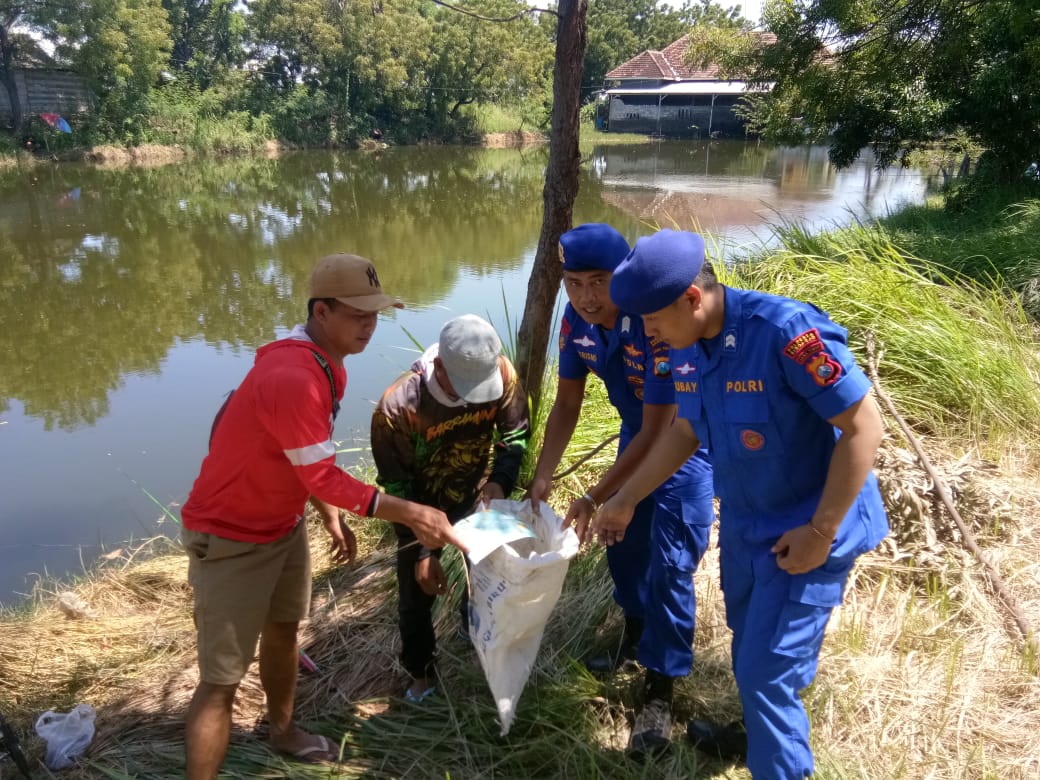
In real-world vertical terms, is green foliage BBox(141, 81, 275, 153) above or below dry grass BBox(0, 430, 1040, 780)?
above

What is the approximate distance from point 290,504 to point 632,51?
51.5 metres

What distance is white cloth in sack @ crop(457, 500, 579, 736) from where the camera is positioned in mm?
1953

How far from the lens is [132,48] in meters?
25.5

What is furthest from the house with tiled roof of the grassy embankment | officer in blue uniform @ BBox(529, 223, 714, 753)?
officer in blue uniform @ BBox(529, 223, 714, 753)

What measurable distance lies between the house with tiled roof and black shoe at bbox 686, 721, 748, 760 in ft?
127

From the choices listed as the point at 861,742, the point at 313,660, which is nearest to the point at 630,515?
the point at 861,742

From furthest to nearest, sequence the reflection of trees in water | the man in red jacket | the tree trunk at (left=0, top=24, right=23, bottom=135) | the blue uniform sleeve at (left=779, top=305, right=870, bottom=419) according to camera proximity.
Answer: the tree trunk at (left=0, top=24, right=23, bottom=135) < the reflection of trees in water < the man in red jacket < the blue uniform sleeve at (left=779, top=305, right=870, bottom=419)

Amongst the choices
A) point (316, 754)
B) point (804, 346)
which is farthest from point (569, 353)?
point (316, 754)

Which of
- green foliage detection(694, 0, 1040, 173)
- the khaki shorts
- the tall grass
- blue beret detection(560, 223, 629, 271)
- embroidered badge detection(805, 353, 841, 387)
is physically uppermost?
green foliage detection(694, 0, 1040, 173)

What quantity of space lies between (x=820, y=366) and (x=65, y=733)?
2.52 m

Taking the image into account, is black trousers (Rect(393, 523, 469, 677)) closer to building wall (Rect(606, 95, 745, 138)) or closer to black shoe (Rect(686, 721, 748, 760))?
black shoe (Rect(686, 721, 748, 760))

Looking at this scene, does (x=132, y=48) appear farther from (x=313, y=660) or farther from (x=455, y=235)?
(x=313, y=660)

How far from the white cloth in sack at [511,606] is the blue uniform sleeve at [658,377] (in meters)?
0.46

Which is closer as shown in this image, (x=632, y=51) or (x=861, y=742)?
(x=861, y=742)
